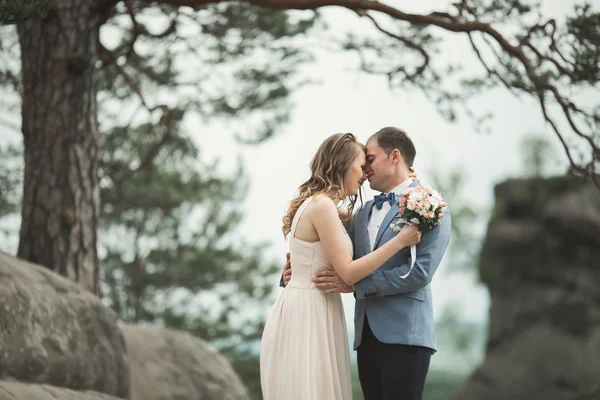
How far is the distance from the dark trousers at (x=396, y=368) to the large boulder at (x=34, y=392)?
1.96 meters

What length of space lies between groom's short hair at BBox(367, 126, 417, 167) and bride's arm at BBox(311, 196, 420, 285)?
456mm

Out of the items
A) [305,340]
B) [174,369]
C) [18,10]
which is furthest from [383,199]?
[174,369]

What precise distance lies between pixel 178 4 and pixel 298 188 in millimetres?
3377

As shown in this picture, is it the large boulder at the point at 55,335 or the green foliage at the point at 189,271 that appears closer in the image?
the large boulder at the point at 55,335

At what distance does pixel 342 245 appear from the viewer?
13.9 feet

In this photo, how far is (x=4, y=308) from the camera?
501 cm

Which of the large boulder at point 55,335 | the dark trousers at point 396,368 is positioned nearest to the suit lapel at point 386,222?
the dark trousers at point 396,368

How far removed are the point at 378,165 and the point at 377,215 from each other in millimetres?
274

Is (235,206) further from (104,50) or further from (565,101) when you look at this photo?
(565,101)

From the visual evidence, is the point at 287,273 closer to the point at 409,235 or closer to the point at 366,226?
the point at 366,226

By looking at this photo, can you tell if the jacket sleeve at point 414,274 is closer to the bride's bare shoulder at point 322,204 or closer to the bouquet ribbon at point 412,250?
the bouquet ribbon at point 412,250

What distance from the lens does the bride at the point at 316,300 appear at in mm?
4273

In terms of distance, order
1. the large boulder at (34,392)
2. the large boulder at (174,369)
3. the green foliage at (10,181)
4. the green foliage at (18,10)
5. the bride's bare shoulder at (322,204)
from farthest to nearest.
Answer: the green foliage at (10,181)
the large boulder at (174,369)
the green foliage at (18,10)
the large boulder at (34,392)
the bride's bare shoulder at (322,204)

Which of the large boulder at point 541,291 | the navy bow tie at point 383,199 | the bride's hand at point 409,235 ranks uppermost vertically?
the navy bow tie at point 383,199
